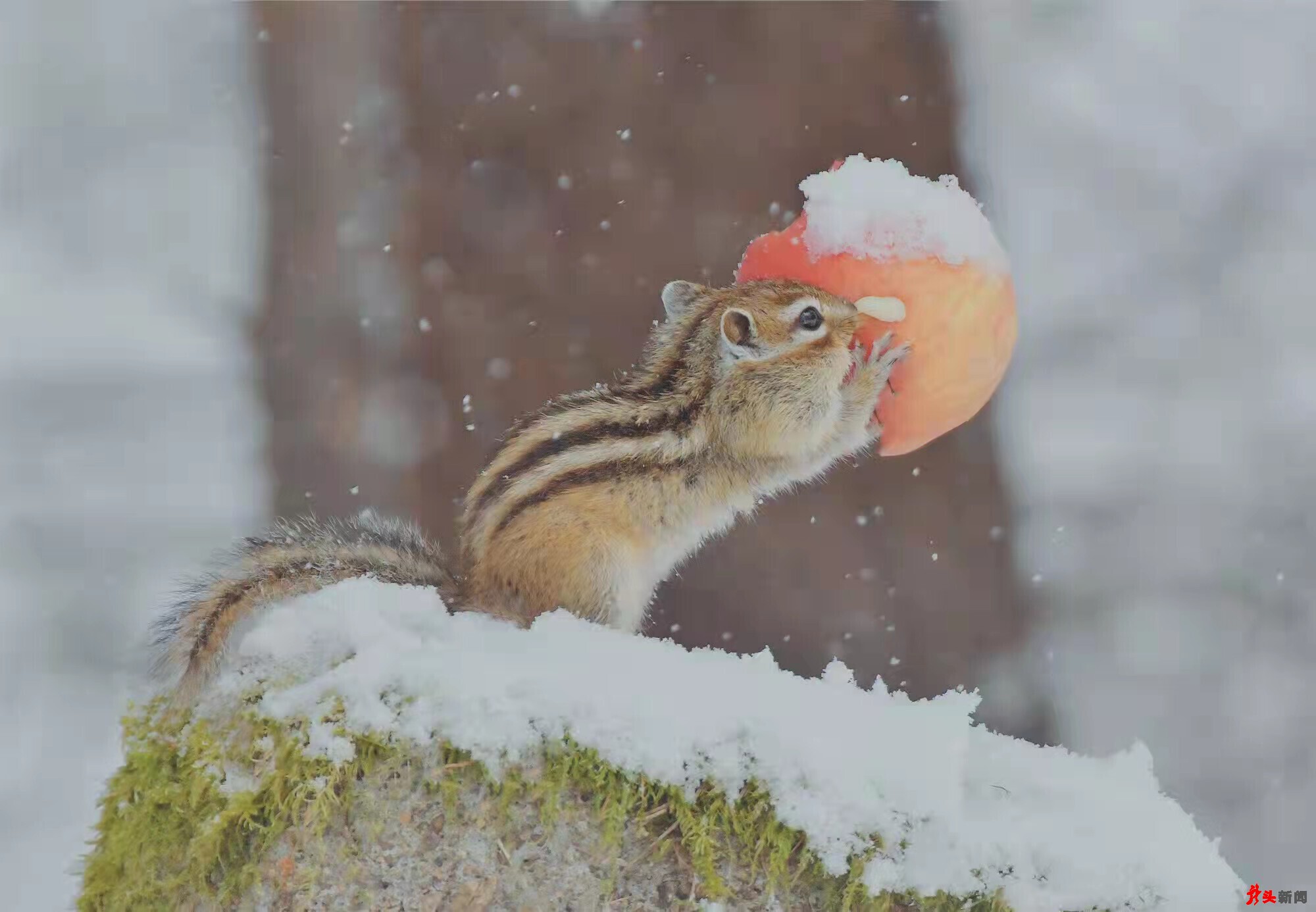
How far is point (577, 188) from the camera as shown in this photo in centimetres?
381

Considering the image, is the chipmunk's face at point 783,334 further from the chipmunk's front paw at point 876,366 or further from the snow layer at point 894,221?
the snow layer at point 894,221

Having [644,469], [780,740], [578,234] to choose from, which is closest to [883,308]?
[644,469]

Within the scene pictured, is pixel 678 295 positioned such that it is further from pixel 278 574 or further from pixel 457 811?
pixel 457 811

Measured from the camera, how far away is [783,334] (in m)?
2.69

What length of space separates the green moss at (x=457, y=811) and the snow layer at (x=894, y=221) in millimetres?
1115

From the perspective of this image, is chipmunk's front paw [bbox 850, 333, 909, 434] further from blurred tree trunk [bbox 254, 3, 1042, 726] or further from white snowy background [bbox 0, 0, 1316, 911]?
white snowy background [bbox 0, 0, 1316, 911]

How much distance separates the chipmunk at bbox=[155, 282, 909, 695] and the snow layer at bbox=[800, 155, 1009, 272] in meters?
0.23

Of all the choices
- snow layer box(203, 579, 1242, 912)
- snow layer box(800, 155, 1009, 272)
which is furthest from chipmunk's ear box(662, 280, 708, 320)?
snow layer box(203, 579, 1242, 912)

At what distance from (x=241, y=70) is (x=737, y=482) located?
3115mm

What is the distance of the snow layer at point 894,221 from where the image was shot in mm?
2270

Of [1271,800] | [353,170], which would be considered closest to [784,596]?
[353,170]

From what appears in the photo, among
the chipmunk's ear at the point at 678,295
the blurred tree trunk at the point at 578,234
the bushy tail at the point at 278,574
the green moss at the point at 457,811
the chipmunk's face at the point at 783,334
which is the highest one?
the blurred tree trunk at the point at 578,234

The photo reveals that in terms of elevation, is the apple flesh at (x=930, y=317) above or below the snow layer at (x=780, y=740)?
above

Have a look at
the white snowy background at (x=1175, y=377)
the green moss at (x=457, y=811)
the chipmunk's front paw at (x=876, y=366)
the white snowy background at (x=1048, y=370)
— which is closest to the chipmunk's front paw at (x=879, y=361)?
the chipmunk's front paw at (x=876, y=366)
